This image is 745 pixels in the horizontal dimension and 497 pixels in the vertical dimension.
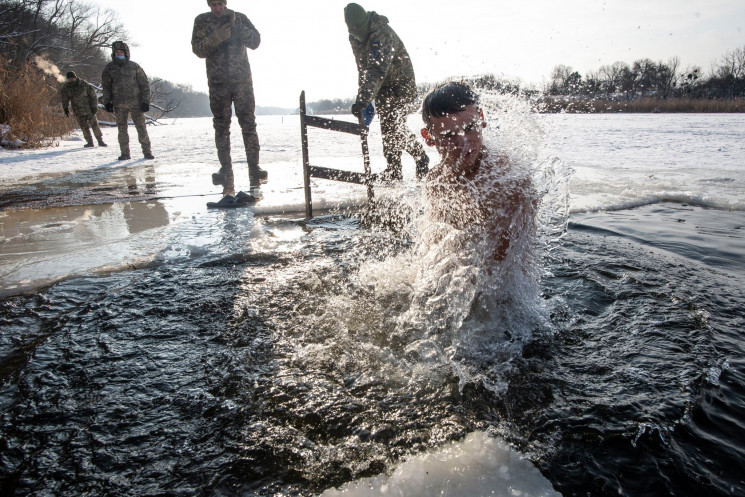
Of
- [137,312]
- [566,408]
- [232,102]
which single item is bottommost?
[566,408]

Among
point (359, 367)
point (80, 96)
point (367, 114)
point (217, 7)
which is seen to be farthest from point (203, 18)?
point (80, 96)

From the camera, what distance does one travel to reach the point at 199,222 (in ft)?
14.5

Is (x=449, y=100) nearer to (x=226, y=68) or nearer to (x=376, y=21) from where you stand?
(x=376, y=21)

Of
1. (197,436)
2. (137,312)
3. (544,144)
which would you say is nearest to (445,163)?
(544,144)

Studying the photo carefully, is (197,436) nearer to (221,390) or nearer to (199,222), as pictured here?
(221,390)

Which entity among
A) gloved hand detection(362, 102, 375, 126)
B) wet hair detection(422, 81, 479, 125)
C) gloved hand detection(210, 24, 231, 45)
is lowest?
wet hair detection(422, 81, 479, 125)

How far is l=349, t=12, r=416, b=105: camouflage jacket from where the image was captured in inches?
178

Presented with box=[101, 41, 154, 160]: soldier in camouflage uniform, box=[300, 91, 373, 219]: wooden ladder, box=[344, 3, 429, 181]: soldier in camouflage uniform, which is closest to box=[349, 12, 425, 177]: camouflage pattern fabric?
box=[344, 3, 429, 181]: soldier in camouflage uniform

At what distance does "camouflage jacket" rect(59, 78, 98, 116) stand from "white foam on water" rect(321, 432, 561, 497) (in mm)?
15157

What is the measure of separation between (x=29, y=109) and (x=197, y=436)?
15.3 metres

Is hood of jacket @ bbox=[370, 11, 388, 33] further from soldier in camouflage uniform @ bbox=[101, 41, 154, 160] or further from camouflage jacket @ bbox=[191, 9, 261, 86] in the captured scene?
soldier in camouflage uniform @ bbox=[101, 41, 154, 160]

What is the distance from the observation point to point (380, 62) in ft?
14.8

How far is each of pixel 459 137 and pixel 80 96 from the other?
47.5ft

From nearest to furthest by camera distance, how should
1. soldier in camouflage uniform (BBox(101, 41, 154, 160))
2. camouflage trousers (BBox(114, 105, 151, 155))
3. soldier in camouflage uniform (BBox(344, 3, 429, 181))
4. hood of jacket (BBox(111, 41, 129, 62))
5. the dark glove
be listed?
the dark glove
soldier in camouflage uniform (BBox(344, 3, 429, 181))
hood of jacket (BBox(111, 41, 129, 62))
soldier in camouflage uniform (BBox(101, 41, 154, 160))
camouflage trousers (BBox(114, 105, 151, 155))
